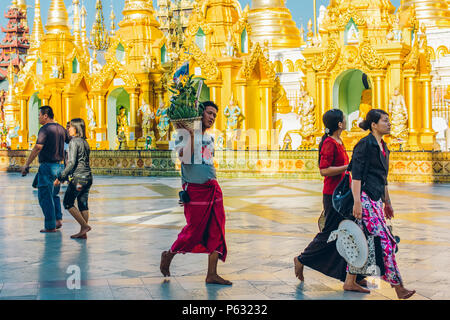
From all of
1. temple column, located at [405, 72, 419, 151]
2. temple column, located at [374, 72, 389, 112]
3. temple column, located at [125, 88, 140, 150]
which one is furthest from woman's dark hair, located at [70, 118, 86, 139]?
temple column, located at [125, 88, 140, 150]

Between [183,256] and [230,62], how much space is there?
16.8 metres

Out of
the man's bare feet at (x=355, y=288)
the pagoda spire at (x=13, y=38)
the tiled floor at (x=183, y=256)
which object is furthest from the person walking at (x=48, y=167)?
the pagoda spire at (x=13, y=38)

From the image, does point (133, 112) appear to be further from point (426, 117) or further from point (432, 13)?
point (432, 13)

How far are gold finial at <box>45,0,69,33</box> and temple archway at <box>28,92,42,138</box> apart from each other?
3.88 metres

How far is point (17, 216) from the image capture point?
1199 cm

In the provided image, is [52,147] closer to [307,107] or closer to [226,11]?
[307,107]

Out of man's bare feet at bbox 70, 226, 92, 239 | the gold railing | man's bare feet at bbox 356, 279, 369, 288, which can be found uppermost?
the gold railing

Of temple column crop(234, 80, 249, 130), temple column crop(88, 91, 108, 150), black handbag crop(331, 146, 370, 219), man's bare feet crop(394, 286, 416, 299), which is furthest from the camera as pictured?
temple column crop(88, 91, 108, 150)

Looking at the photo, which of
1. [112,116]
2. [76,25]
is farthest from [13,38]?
[112,116]

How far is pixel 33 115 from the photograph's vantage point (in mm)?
34438

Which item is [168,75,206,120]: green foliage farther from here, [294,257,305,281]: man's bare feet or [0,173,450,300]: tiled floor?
[294,257,305,281]: man's bare feet

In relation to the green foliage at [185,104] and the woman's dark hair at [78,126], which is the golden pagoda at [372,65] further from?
the green foliage at [185,104]

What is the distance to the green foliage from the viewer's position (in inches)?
261
